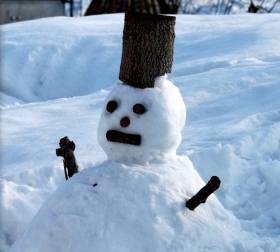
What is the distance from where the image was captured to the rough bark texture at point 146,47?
9.47 ft

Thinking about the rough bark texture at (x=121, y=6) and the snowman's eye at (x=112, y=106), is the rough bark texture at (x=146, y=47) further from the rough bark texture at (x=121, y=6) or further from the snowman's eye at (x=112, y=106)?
the rough bark texture at (x=121, y=6)

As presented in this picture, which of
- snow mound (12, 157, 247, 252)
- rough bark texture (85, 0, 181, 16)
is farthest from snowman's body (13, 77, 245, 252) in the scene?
rough bark texture (85, 0, 181, 16)

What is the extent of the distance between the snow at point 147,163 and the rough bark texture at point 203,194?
40 mm

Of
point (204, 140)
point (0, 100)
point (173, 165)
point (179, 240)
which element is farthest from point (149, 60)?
point (0, 100)

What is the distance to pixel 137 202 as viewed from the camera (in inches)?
110

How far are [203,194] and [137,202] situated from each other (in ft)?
0.93

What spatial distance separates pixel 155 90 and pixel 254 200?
1.50 m

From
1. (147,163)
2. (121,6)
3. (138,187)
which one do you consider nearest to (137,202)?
(138,187)

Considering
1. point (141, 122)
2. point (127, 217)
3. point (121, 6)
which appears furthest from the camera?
point (121, 6)

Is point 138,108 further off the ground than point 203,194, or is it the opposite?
point 138,108

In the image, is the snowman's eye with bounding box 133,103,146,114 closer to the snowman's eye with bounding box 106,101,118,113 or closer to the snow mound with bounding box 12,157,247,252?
the snowman's eye with bounding box 106,101,118,113

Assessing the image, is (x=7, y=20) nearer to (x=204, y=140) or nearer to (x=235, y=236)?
(x=204, y=140)

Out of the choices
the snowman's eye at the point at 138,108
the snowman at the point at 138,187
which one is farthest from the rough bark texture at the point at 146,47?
the snowman's eye at the point at 138,108

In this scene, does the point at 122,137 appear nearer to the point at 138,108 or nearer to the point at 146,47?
the point at 138,108
